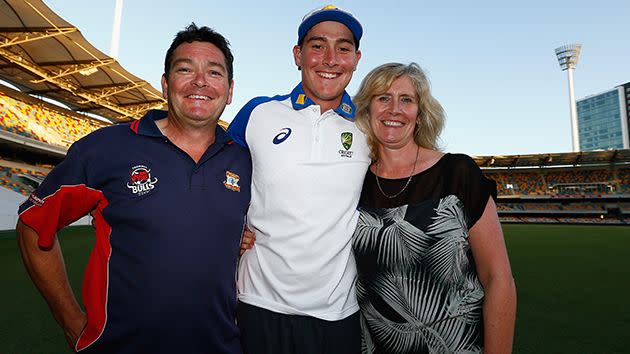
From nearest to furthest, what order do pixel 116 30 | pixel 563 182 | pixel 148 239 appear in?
pixel 148 239
pixel 116 30
pixel 563 182

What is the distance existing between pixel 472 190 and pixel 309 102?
1.04 metres

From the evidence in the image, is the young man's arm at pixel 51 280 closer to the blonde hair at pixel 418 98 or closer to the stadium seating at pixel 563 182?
the blonde hair at pixel 418 98

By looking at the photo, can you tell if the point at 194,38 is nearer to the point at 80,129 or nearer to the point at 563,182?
the point at 80,129

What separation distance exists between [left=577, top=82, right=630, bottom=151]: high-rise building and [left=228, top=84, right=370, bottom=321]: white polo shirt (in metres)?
129

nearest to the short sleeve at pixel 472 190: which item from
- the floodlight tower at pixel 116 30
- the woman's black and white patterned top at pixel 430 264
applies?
the woman's black and white patterned top at pixel 430 264

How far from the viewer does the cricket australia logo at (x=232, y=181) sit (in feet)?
6.12

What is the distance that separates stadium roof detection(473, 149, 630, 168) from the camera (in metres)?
37.4

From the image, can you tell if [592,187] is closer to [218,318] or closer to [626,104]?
[218,318]

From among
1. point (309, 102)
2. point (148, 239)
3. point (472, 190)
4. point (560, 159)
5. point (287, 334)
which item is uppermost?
point (560, 159)

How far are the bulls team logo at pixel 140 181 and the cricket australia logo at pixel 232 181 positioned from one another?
1.13 feet

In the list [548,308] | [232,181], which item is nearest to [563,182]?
[548,308]

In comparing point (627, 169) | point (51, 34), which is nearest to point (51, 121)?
point (51, 34)

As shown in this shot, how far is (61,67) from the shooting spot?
23.5 metres

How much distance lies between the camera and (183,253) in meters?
1.66
